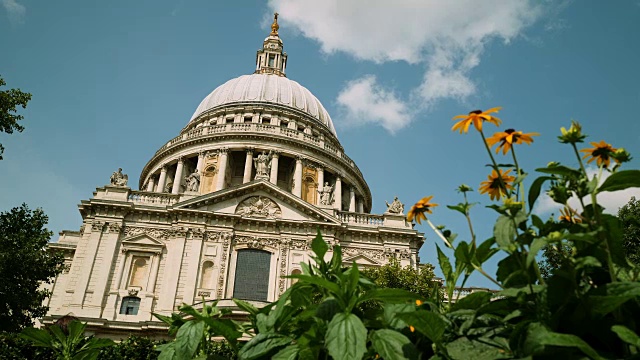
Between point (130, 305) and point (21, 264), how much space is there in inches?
287

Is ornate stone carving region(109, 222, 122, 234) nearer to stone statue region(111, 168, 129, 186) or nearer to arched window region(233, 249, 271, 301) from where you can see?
stone statue region(111, 168, 129, 186)

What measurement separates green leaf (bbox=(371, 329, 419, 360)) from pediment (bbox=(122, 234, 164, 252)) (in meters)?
32.4

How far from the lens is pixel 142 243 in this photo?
108 ft

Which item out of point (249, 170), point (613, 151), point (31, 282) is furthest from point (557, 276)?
point (249, 170)

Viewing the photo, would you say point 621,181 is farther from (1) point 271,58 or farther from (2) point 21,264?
(1) point 271,58

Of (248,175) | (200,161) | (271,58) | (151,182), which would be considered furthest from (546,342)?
(271,58)

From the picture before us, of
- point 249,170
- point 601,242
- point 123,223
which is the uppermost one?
→ point 249,170

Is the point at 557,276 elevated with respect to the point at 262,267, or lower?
lower

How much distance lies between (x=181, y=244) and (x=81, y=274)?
20.9 ft

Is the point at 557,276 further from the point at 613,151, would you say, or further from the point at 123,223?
the point at 123,223

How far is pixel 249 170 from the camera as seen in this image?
47.6 metres

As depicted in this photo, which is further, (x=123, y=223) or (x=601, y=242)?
(x=123, y=223)

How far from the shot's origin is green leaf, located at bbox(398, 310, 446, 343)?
2.48 metres

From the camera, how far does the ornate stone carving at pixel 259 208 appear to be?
34656 mm
